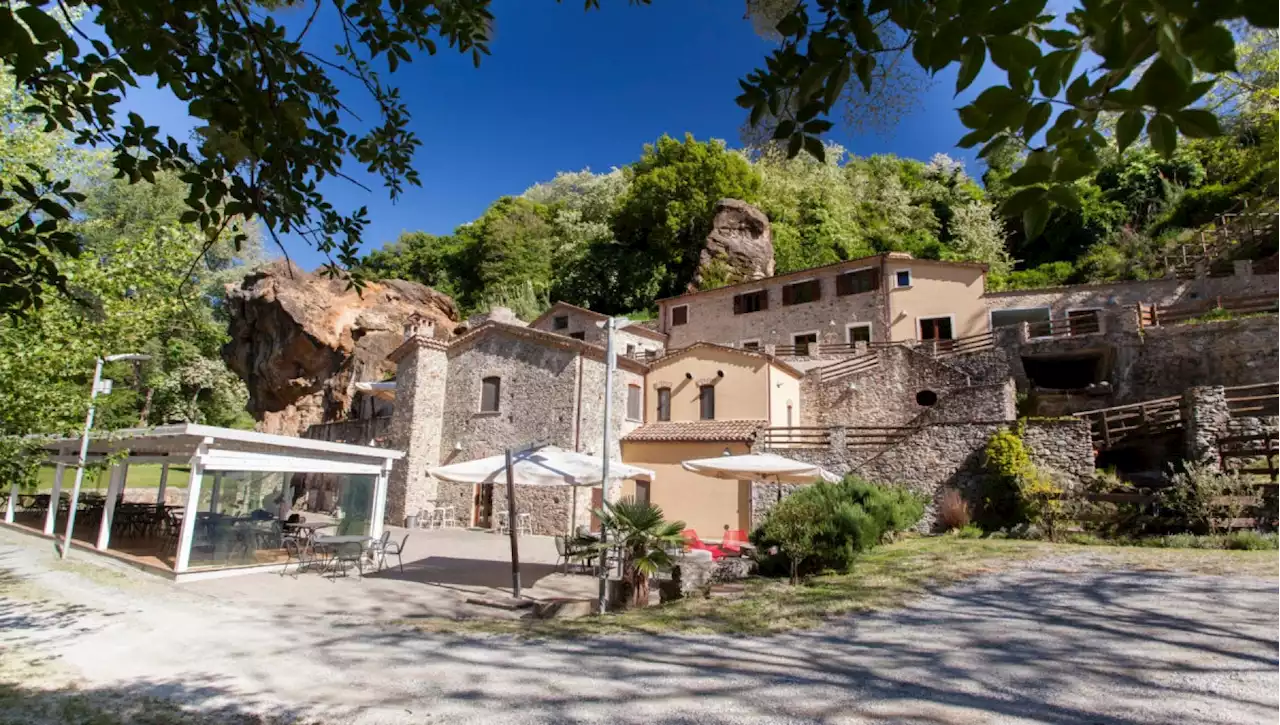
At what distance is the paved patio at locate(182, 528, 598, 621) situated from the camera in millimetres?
8953

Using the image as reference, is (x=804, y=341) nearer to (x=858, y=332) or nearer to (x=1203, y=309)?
(x=858, y=332)

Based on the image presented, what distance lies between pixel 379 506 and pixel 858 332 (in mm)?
20546

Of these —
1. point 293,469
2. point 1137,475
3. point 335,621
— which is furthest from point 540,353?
point 1137,475

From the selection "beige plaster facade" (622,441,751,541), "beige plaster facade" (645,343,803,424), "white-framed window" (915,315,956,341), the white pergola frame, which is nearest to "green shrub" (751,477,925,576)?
"beige plaster facade" (622,441,751,541)

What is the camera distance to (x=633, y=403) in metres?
22.8

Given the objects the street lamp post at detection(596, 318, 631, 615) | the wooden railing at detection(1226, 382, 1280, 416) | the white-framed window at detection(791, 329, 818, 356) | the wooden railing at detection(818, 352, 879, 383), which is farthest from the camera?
the white-framed window at detection(791, 329, 818, 356)

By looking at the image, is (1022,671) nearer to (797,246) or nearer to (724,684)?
(724,684)

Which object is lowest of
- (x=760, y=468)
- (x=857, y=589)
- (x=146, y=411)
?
(x=857, y=589)

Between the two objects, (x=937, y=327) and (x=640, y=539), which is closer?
(x=640, y=539)

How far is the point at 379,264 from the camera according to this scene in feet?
161

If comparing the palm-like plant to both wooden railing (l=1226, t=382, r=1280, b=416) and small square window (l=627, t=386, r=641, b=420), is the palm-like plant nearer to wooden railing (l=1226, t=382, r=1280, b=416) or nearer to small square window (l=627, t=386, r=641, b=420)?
small square window (l=627, t=386, r=641, b=420)

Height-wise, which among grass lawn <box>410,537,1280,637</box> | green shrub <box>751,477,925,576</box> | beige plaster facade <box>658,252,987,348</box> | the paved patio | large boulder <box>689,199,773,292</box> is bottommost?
the paved patio

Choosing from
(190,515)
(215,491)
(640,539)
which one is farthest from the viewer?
(215,491)

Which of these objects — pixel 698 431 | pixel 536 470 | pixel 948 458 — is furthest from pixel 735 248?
pixel 536 470
